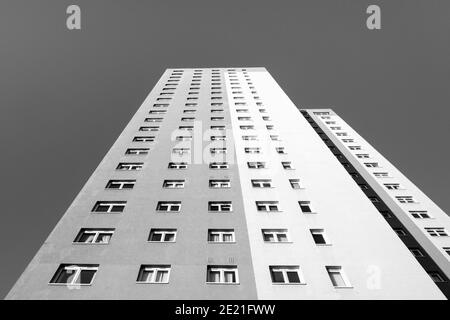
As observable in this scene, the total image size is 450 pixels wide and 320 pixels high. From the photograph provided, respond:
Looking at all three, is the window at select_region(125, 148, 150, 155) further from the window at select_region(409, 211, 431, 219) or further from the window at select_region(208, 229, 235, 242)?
the window at select_region(409, 211, 431, 219)

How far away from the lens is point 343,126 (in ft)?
162

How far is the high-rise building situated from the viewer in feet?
44.9

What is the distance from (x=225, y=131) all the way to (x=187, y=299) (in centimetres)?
1670

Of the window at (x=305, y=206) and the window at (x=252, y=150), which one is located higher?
the window at (x=252, y=150)

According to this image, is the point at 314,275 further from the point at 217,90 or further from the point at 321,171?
the point at 217,90

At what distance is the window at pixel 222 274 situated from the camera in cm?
1420

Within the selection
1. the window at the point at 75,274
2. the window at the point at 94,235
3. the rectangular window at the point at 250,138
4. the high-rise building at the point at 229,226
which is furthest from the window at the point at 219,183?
the window at the point at 75,274

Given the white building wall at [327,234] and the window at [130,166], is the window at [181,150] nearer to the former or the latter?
the window at [130,166]

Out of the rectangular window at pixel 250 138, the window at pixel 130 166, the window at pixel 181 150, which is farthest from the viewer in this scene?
the rectangular window at pixel 250 138

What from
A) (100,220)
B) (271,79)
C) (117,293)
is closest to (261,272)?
(117,293)

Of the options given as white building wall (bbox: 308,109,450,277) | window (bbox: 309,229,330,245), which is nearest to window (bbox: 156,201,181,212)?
window (bbox: 309,229,330,245)

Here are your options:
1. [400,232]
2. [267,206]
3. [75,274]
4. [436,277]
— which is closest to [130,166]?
[75,274]

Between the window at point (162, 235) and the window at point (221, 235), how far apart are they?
185 cm
